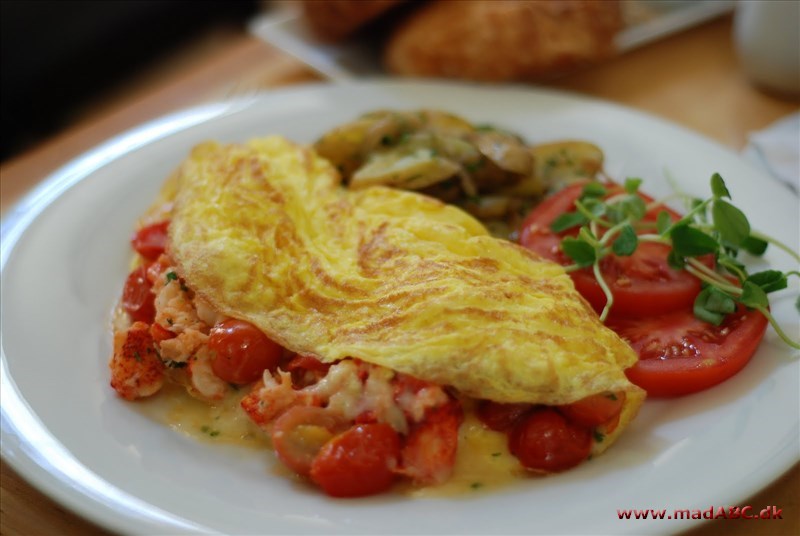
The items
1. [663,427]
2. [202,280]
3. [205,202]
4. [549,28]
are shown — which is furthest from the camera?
[549,28]

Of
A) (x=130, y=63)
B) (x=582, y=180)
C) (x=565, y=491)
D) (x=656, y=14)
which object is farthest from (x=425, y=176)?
(x=130, y=63)

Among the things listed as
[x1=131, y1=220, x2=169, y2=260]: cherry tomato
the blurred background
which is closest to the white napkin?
[x1=131, y1=220, x2=169, y2=260]: cherry tomato

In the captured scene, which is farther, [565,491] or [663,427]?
[663,427]

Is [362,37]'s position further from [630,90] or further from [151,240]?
[151,240]

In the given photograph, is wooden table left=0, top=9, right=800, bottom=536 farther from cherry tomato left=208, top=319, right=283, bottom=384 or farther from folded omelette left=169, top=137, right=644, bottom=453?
cherry tomato left=208, top=319, right=283, bottom=384

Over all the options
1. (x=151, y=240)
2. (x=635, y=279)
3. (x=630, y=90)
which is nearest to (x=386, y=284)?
(x=635, y=279)

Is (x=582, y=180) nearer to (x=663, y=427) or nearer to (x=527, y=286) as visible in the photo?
(x=527, y=286)
